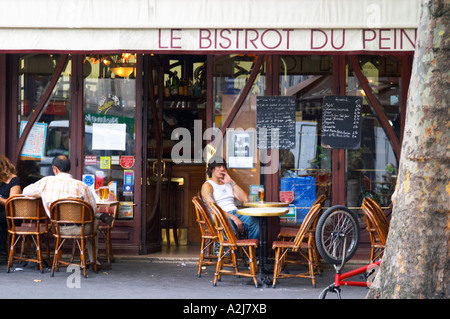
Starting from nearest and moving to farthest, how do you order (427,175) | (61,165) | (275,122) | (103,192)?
1. (427,175)
2. (61,165)
3. (103,192)
4. (275,122)

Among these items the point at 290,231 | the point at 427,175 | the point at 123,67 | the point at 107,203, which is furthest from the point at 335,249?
the point at 123,67

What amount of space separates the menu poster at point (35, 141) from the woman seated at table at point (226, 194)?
2.37 m

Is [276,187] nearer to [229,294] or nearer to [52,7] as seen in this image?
[229,294]

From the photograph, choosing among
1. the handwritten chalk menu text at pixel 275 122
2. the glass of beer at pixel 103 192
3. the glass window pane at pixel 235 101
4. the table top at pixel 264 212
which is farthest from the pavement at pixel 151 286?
the handwritten chalk menu text at pixel 275 122

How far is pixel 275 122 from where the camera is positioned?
9227 mm

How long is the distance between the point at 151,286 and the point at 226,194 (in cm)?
163

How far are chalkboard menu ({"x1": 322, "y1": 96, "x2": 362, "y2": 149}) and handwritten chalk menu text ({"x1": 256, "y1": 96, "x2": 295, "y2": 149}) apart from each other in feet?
1.57

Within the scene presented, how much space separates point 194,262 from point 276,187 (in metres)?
1.45

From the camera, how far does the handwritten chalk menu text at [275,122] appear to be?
9164 millimetres

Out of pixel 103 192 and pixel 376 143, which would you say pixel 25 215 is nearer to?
pixel 103 192

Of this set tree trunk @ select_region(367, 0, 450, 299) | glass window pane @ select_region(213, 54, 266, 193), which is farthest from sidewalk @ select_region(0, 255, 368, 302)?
tree trunk @ select_region(367, 0, 450, 299)

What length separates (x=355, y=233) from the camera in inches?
216

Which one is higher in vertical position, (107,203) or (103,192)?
(103,192)
